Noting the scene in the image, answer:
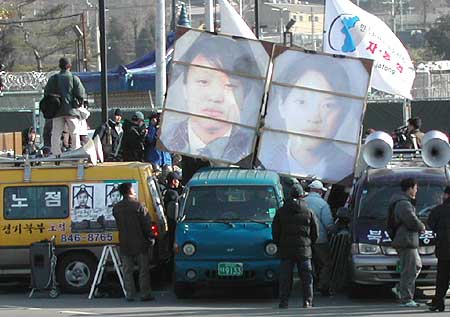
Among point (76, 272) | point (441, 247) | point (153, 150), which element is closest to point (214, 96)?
point (153, 150)

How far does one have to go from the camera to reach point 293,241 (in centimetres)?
1442

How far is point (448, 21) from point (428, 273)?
A: 242 feet

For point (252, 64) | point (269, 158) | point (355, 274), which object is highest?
point (252, 64)

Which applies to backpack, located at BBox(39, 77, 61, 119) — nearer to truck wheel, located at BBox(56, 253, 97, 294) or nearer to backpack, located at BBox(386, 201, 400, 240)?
truck wheel, located at BBox(56, 253, 97, 294)

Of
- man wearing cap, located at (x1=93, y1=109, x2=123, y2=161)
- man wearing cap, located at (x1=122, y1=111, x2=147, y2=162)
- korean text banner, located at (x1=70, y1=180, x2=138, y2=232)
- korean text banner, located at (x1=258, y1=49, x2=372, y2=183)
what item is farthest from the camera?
man wearing cap, located at (x1=93, y1=109, x2=123, y2=161)

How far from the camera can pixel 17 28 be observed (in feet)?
252

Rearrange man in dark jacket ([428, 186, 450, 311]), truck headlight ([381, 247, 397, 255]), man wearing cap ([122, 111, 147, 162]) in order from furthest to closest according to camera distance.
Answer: man wearing cap ([122, 111, 147, 162]) < truck headlight ([381, 247, 397, 255]) < man in dark jacket ([428, 186, 450, 311])

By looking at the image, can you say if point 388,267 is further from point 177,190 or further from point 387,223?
point 177,190

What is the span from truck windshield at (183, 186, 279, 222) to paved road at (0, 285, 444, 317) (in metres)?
1.22

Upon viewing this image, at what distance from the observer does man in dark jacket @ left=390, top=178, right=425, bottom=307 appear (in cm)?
1426

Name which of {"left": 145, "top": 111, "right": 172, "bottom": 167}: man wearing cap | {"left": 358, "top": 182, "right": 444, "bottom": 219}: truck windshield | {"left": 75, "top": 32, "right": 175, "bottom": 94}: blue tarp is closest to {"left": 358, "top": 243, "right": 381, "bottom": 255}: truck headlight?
{"left": 358, "top": 182, "right": 444, "bottom": 219}: truck windshield

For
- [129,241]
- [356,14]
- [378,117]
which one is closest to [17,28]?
[378,117]

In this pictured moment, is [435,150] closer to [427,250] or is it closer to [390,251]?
[427,250]

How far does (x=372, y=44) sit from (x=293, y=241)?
7.20 m
